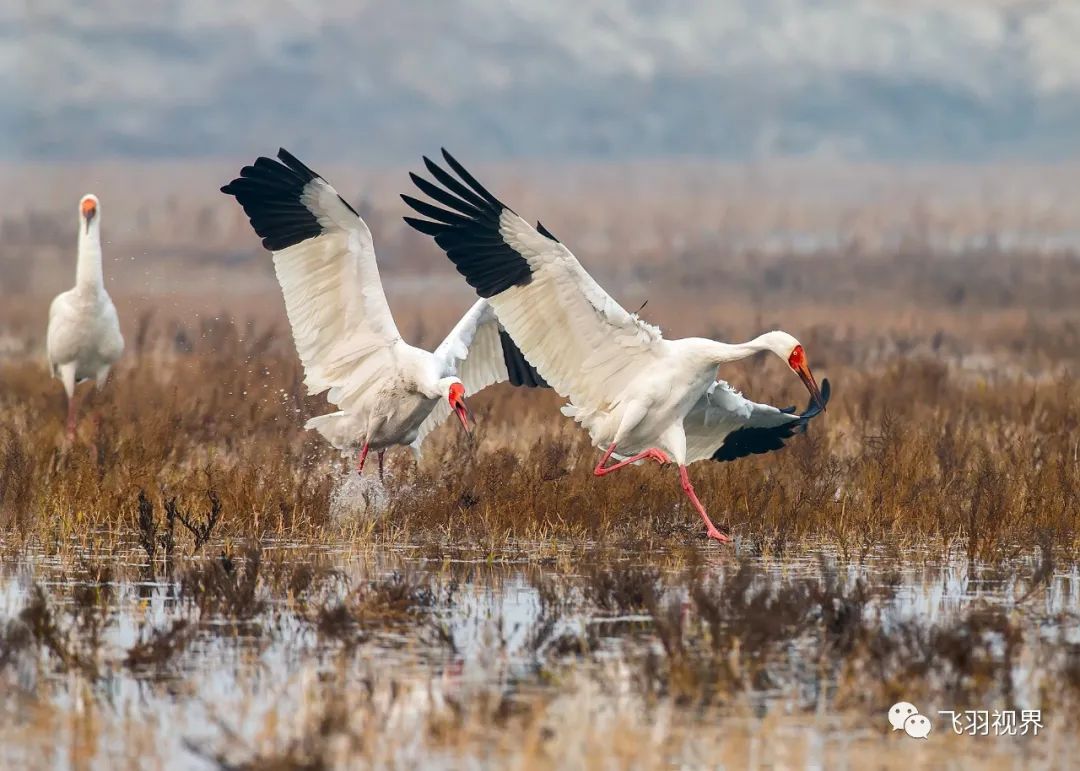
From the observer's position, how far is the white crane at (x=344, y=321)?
34.0 ft

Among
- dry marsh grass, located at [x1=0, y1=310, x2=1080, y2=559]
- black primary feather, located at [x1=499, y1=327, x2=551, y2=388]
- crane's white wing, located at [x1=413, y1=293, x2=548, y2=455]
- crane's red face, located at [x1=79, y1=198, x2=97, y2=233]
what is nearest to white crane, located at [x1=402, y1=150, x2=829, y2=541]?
dry marsh grass, located at [x1=0, y1=310, x2=1080, y2=559]

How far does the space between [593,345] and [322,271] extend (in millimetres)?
1697

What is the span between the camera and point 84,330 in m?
14.5

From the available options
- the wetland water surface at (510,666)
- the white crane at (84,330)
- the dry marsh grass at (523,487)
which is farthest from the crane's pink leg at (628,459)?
the white crane at (84,330)

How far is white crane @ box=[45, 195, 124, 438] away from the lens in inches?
571

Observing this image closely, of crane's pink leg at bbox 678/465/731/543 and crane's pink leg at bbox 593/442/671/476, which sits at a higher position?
crane's pink leg at bbox 593/442/671/476

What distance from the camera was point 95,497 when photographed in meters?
10.0

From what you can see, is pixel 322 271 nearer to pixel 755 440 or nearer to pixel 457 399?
pixel 457 399

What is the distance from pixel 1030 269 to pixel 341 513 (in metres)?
40.2

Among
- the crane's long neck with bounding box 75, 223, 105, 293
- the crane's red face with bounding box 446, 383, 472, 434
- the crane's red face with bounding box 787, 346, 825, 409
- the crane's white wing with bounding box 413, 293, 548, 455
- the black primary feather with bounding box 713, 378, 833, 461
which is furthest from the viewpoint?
the crane's long neck with bounding box 75, 223, 105, 293

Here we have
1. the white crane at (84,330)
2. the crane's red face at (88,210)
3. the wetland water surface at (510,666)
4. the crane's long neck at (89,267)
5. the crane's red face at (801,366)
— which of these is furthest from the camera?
the crane's red face at (88,210)

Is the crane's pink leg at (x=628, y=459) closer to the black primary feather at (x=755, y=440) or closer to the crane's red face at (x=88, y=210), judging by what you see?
the black primary feather at (x=755, y=440)

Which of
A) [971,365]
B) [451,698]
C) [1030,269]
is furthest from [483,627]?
[1030,269]

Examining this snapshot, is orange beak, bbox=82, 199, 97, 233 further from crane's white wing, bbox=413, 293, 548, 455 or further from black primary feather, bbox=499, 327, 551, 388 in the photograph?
black primary feather, bbox=499, 327, 551, 388
